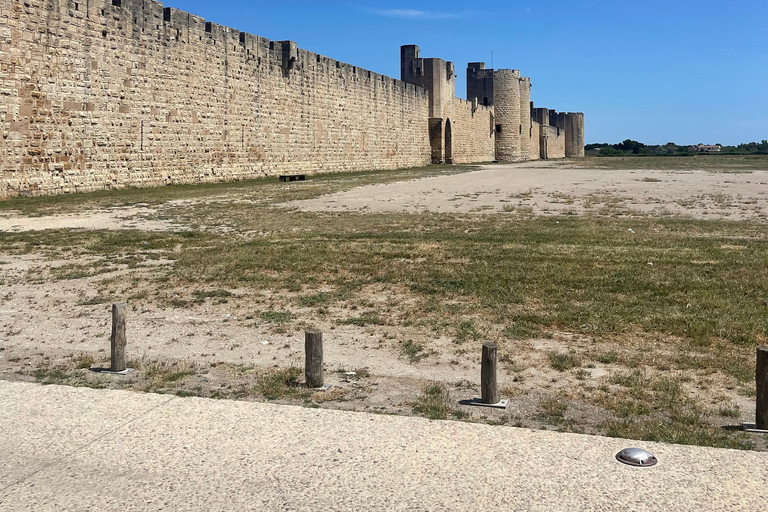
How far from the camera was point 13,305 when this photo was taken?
719 cm

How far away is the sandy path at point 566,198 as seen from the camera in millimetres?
15969

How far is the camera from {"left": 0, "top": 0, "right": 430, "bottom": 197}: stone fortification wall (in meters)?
16.8

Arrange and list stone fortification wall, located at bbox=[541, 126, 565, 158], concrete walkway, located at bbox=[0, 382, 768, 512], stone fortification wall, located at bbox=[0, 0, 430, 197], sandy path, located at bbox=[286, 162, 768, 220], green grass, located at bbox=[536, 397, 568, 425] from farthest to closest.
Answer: stone fortification wall, located at bbox=[541, 126, 565, 158] → stone fortification wall, located at bbox=[0, 0, 430, 197] → sandy path, located at bbox=[286, 162, 768, 220] → green grass, located at bbox=[536, 397, 568, 425] → concrete walkway, located at bbox=[0, 382, 768, 512]

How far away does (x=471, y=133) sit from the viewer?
50.9 metres

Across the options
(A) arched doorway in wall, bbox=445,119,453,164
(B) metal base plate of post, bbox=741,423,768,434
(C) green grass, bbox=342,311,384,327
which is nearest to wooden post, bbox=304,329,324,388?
(C) green grass, bbox=342,311,384,327

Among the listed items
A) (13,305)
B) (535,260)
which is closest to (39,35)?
(13,305)

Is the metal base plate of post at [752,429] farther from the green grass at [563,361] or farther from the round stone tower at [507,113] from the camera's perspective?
the round stone tower at [507,113]

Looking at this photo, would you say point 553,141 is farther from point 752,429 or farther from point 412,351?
point 752,429

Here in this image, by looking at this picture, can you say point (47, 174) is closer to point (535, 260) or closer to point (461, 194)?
point (461, 194)

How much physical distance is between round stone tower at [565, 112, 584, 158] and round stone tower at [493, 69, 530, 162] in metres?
35.9

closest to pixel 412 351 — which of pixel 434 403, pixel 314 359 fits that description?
pixel 314 359

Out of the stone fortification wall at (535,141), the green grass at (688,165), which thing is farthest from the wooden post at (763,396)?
the stone fortification wall at (535,141)

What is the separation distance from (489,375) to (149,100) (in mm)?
18251

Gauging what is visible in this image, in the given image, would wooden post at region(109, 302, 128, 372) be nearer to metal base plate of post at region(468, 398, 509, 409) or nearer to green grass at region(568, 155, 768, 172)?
metal base plate of post at region(468, 398, 509, 409)
